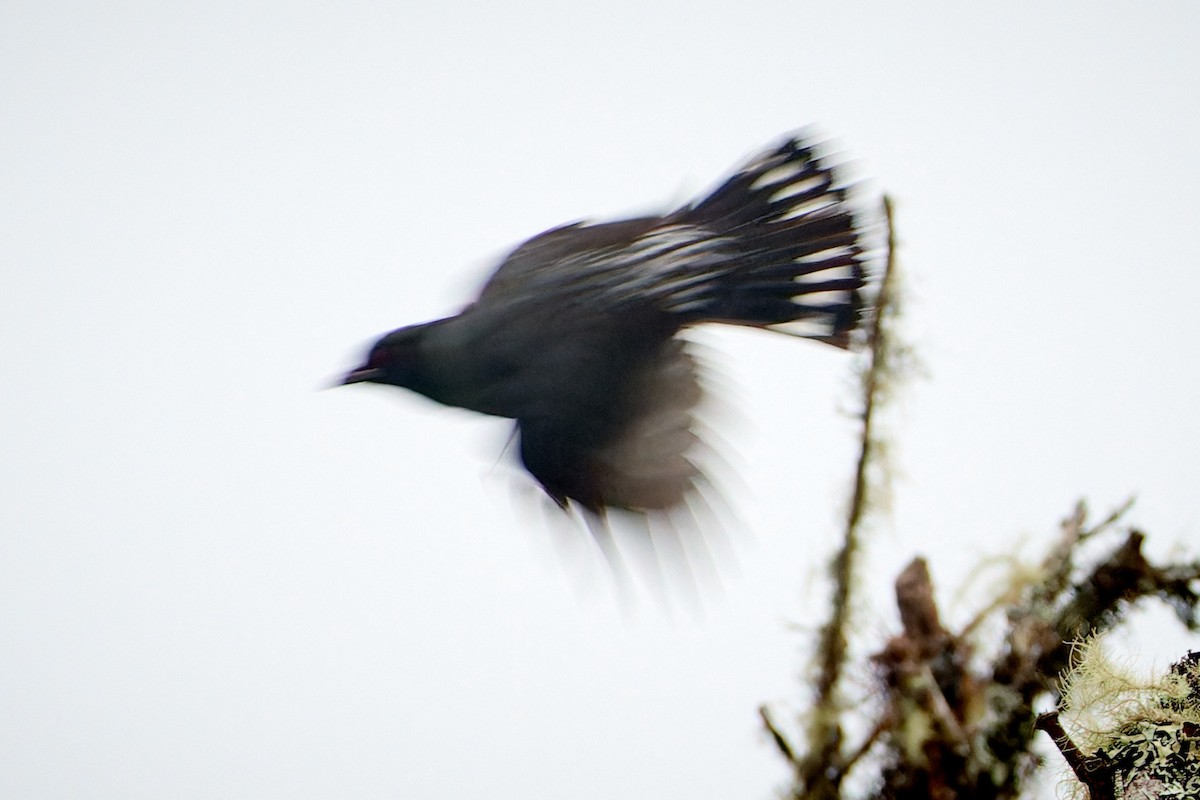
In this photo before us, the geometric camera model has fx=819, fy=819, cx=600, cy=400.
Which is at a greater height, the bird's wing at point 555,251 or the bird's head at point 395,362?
the bird's wing at point 555,251

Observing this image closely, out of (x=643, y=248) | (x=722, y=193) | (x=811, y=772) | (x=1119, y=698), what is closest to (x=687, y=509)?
(x=643, y=248)

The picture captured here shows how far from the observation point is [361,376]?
276 centimetres

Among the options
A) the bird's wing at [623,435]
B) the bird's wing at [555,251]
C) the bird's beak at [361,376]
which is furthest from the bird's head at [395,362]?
the bird's wing at [623,435]

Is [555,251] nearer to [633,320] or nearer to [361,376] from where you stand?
[633,320]

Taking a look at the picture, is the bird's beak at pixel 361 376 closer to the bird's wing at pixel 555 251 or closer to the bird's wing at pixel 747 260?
the bird's wing at pixel 555 251

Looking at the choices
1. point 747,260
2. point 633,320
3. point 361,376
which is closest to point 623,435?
point 633,320

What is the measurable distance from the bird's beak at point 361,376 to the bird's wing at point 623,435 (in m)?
0.56

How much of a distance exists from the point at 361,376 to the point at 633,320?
1.11 meters

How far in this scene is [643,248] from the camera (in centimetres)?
212

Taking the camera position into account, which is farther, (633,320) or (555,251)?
(555,251)

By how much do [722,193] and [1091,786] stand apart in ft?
5.35

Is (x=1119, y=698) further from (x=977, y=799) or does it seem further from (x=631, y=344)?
(x=631, y=344)

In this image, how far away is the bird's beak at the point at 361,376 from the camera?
2.73 meters

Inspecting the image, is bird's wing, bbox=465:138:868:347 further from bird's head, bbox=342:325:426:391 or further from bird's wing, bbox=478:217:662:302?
bird's head, bbox=342:325:426:391
